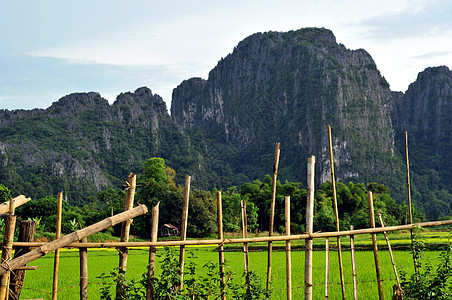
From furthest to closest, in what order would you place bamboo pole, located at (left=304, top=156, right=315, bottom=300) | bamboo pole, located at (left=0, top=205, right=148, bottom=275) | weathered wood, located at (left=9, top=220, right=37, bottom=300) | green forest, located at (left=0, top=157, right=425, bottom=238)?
green forest, located at (left=0, top=157, right=425, bottom=238) < bamboo pole, located at (left=304, top=156, right=315, bottom=300) < weathered wood, located at (left=9, top=220, right=37, bottom=300) < bamboo pole, located at (left=0, top=205, right=148, bottom=275)

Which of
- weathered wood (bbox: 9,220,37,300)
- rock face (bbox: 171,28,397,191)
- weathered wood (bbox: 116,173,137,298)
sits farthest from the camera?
rock face (bbox: 171,28,397,191)

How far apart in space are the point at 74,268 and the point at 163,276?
36.8ft

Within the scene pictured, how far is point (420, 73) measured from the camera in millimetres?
133875

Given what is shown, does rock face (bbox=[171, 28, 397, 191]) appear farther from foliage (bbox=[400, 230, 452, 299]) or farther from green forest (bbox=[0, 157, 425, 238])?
foliage (bbox=[400, 230, 452, 299])

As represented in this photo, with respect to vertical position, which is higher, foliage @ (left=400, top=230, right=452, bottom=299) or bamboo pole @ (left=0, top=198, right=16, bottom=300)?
bamboo pole @ (left=0, top=198, right=16, bottom=300)

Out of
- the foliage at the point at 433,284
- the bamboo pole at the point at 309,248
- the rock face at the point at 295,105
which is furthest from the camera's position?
the rock face at the point at 295,105

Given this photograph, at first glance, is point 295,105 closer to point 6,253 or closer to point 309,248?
point 309,248

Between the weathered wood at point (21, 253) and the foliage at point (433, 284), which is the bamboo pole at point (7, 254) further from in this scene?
the foliage at point (433, 284)

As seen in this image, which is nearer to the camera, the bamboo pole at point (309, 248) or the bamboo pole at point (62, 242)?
the bamboo pole at point (62, 242)

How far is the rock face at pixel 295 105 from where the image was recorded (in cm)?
10644

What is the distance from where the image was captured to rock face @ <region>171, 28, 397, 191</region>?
4190 inches

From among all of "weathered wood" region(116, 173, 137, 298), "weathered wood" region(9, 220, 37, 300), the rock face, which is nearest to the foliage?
A: "weathered wood" region(116, 173, 137, 298)

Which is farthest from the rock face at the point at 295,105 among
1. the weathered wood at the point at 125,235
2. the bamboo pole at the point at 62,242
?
the bamboo pole at the point at 62,242

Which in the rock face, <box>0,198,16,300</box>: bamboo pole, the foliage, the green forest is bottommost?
the foliage
